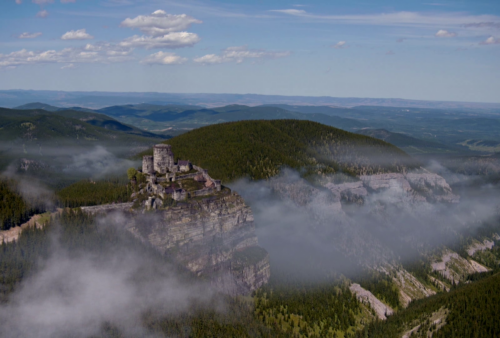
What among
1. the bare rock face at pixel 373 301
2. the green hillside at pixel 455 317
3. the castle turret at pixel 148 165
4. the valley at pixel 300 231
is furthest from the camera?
the bare rock face at pixel 373 301

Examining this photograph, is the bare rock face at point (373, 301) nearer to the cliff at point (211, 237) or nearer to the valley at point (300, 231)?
the valley at point (300, 231)

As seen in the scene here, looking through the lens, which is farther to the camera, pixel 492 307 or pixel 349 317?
pixel 349 317

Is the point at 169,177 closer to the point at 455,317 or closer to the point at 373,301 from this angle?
the point at 373,301

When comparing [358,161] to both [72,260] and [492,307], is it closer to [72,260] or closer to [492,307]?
[492,307]

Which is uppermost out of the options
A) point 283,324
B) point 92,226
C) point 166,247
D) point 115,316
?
point 92,226

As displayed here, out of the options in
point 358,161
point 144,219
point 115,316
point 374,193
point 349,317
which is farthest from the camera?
point 358,161

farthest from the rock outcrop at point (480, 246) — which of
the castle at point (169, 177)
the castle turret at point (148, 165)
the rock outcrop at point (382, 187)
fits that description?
the castle turret at point (148, 165)

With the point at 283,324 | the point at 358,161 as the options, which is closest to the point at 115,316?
the point at 283,324

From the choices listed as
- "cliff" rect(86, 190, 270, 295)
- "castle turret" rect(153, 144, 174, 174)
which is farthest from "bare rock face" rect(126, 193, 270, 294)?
"castle turret" rect(153, 144, 174, 174)
